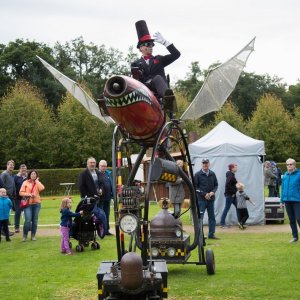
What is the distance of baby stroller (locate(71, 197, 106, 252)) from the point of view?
40.9 ft

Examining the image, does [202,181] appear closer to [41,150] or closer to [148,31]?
[148,31]

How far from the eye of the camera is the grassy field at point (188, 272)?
8281mm

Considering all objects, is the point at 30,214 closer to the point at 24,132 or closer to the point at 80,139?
the point at 24,132

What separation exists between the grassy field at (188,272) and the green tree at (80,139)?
96.4 feet

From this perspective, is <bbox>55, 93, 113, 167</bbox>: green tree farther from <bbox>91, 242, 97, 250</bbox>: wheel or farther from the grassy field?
<bbox>91, 242, 97, 250</bbox>: wheel

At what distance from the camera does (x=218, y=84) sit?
8.53 m

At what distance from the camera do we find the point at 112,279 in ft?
20.2

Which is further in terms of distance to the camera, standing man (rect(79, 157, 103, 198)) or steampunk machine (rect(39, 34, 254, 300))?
standing man (rect(79, 157, 103, 198))

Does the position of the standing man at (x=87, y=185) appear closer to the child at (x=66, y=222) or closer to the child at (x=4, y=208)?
the child at (x=66, y=222)

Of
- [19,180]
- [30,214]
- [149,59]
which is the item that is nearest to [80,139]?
[19,180]

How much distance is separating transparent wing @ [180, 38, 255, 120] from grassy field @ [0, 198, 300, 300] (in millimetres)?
2572

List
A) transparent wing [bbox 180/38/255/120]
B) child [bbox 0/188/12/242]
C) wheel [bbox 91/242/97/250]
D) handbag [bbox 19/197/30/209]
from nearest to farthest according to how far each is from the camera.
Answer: transparent wing [bbox 180/38/255/120] < wheel [bbox 91/242/97/250] < child [bbox 0/188/12/242] < handbag [bbox 19/197/30/209]

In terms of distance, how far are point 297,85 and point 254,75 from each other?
5.39 m

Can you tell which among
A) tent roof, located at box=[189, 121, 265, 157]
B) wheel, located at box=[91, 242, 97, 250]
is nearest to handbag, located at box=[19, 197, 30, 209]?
wheel, located at box=[91, 242, 97, 250]
